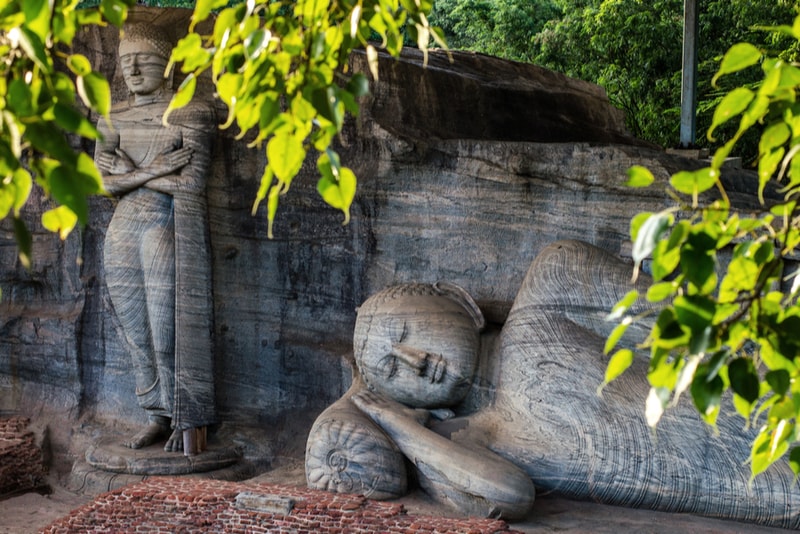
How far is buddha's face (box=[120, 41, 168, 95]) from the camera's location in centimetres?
700

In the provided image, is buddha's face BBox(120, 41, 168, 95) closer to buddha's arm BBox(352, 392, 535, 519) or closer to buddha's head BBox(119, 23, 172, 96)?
buddha's head BBox(119, 23, 172, 96)

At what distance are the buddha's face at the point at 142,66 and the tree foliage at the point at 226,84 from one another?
14.2ft

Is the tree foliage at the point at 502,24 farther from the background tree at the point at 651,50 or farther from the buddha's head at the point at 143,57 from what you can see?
the buddha's head at the point at 143,57

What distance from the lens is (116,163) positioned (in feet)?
23.1

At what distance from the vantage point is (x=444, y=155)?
273 inches

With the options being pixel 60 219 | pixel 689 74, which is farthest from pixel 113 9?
pixel 689 74

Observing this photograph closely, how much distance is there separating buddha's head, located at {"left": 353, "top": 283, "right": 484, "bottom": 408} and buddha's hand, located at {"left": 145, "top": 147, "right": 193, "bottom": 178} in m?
1.69

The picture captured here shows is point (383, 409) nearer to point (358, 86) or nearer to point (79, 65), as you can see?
point (358, 86)

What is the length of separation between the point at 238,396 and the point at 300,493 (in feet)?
6.63

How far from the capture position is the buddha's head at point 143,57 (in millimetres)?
6996

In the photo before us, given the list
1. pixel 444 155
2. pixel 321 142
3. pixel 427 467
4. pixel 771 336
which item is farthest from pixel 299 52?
pixel 444 155

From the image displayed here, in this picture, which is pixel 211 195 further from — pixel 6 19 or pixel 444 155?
pixel 6 19

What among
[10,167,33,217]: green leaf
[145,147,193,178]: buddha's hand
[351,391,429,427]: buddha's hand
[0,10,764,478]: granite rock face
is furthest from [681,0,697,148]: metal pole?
[10,167,33,217]: green leaf

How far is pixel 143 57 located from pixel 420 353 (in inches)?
106
